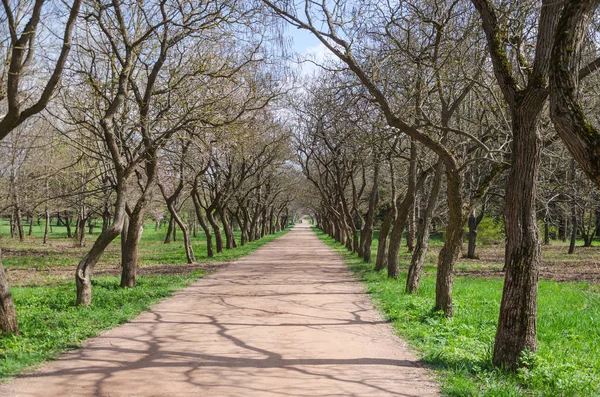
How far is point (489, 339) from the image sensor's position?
23.4 ft

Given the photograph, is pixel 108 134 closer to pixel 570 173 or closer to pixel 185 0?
pixel 185 0

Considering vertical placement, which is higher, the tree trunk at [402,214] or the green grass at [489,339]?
the tree trunk at [402,214]

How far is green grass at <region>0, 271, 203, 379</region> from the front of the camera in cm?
632

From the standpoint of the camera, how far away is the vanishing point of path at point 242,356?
5176 mm

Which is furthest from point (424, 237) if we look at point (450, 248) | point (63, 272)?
point (63, 272)

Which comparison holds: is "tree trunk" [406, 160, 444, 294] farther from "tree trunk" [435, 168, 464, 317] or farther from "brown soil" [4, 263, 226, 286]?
"brown soil" [4, 263, 226, 286]

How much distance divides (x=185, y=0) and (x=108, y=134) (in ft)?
10.1

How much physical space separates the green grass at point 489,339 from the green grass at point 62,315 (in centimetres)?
459

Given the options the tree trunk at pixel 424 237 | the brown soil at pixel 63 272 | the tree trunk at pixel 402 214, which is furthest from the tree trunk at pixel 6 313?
the tree trunk at pixel 402 214

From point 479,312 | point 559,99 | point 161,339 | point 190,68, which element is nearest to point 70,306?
point 161,339

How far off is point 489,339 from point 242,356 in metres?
3.38

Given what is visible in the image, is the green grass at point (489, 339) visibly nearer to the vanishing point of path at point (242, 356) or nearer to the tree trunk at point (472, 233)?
the vanishing point of path at point (242, 356)

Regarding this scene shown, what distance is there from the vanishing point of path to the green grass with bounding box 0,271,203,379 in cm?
28

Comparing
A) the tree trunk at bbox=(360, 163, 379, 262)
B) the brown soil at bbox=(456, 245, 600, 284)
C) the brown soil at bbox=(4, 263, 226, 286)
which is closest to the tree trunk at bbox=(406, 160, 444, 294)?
the brown soil at bbox=(456, 245, 600, 284)
